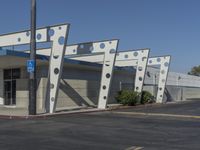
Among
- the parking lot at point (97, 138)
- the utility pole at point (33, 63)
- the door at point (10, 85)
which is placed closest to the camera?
the parking lot at point (97, 138)

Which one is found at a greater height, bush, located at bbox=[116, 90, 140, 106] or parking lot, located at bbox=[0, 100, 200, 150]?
parking lot, located at bbox=[0, 100, 200, 150]

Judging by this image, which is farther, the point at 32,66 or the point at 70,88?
the point at 70,88

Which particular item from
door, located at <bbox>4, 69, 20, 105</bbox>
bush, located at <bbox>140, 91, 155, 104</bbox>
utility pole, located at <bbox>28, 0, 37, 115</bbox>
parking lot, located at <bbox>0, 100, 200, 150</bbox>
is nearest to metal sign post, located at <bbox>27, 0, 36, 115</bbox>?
utility pole, located at <bbox>28, 0, 37, 115</bbox>

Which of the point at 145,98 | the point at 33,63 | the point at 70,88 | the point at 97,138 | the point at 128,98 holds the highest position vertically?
the point at 33,63

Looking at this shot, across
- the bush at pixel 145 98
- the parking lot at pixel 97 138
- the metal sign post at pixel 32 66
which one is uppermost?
the metal sign post at pixel 32 66

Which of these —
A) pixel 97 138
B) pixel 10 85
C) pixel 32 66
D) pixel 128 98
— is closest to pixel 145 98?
pixel 128 98

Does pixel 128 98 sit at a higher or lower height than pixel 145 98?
higher

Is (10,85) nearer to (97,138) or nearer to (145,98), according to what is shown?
(145,98)

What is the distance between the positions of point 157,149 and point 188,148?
0.92 meters

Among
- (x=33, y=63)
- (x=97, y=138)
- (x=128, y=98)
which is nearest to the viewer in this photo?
(x=97, y=138)

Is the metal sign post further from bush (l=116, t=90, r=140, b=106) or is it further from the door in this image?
bush (l=116, t=90, r=140, b=106)

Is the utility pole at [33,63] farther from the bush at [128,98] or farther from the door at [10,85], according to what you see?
the bush at [128,98]

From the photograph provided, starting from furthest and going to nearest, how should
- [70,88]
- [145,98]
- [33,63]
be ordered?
[145,98] < [70,88] < [33,63]

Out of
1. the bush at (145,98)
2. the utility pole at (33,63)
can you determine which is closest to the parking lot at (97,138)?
the utility pole at (33,63)
